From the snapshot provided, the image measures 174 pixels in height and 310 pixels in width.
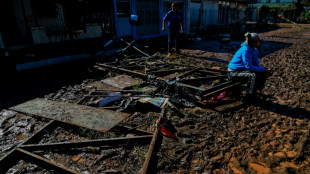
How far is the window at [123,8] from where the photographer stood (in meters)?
12.4

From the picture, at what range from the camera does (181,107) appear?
475 cm

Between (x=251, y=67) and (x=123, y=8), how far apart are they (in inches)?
403

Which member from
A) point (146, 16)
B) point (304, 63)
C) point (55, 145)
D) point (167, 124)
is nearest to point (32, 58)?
point (55, 145)

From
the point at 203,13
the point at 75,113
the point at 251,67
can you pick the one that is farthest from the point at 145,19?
the point at 75,113

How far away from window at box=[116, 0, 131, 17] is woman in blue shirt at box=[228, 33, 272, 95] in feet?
31.3

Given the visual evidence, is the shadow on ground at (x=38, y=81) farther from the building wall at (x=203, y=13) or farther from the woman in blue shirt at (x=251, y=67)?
the building wall at (x=203, y=13)

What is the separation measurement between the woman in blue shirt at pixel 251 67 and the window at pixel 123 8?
9.55m

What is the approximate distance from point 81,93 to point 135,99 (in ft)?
6.11

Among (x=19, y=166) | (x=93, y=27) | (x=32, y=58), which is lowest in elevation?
(x=19, y=166)

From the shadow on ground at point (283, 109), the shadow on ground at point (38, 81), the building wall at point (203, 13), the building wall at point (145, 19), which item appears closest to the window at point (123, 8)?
the building wall at point (145, 19)

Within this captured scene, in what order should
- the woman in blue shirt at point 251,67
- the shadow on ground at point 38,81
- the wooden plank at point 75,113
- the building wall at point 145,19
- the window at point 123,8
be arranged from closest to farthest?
the wooden plank at point 75,113
the woman in blue shirt at point 251,67
the shadow on ground at point 38,81
the window at point 123,8
the building wall at point 145,19

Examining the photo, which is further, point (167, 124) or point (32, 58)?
point (32, 58)

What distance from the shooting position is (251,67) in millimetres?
4500

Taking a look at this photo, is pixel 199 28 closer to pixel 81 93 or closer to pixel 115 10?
pixel 115 10
